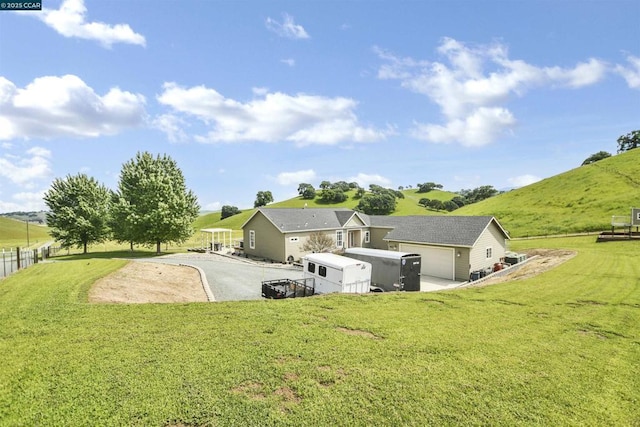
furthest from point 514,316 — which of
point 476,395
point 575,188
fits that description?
point 575,188

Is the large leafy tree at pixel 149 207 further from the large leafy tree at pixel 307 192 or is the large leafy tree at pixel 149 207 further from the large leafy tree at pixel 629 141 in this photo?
the large leafy tree at pixel 629 141

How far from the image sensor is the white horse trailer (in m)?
17.2

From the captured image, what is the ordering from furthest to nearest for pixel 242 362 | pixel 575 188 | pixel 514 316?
pixel 575 188, pixel 514 316, pixel 242 362

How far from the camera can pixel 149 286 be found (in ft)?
55.7

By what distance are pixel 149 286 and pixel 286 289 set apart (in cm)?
722

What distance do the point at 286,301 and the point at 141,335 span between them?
5.34 meters

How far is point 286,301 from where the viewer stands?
1257 cm

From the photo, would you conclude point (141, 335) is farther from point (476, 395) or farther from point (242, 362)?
point (476, 395)

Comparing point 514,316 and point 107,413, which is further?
point 514,316

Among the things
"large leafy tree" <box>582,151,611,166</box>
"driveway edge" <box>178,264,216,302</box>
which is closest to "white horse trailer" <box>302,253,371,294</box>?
"driveway edge" <box>178,264,216,302</box>

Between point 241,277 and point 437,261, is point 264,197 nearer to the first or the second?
point 241,277

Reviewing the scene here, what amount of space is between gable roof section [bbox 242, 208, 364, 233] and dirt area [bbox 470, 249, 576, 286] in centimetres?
1772

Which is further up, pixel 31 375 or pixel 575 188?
pixel 575 188

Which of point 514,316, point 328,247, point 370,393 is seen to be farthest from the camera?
point 328,247
